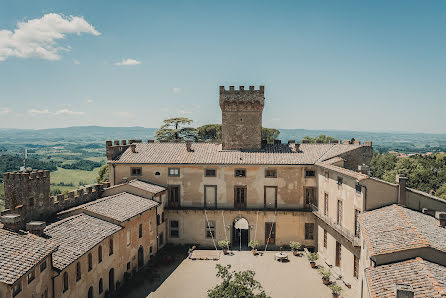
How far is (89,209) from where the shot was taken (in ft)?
90.6

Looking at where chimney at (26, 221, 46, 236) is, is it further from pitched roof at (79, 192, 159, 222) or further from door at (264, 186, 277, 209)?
door at (264, 186, 277, 209)

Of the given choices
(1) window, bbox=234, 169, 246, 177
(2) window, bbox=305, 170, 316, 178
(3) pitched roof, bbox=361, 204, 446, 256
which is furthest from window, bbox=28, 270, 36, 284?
(2) window, bbox=305, 170, 316, 178

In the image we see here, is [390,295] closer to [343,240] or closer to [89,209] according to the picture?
[343,240]

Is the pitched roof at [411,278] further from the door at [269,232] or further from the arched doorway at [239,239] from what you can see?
the arched doorway at [239,239]

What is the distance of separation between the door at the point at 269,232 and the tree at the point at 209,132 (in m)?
41.7

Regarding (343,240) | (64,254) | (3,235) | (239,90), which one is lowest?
(343,240)

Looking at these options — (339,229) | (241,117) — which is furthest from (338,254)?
(241,117)

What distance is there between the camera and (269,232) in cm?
3834

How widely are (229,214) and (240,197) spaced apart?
90.9 inches

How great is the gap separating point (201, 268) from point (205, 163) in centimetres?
1141

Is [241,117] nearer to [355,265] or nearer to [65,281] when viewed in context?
[355,265]

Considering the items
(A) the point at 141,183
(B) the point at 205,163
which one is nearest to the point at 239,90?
(B) the point at 205,163

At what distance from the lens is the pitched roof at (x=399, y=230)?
→ 696 inches

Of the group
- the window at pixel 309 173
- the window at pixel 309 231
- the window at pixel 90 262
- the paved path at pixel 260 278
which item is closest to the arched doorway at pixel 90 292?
the window at pixel 90 262
